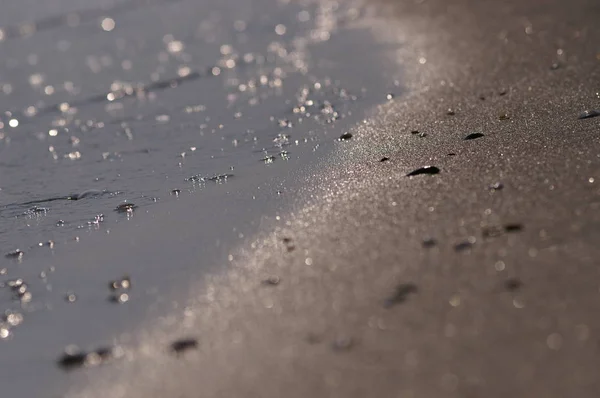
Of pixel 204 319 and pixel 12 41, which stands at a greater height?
pixel 204 319

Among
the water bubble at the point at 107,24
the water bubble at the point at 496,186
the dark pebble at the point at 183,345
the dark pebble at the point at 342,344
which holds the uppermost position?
the dark pebble at the point at 342,344

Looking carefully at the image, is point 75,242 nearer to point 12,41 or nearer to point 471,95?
point 471,95

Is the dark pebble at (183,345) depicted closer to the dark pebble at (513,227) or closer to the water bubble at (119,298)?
the water bubble at (119,298)

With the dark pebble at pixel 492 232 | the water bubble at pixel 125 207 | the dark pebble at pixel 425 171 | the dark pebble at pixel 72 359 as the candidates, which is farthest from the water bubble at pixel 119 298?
the dark pebble at pixel 425 171

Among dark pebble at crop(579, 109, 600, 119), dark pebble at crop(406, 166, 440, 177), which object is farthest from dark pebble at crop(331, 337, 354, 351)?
dark pebble at crop(579, 109, 600, 119)

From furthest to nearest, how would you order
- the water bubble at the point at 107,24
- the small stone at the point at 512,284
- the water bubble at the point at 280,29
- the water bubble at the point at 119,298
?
the water bubble at the point at 107,24 → the water bubble at the point at 280,29 → the water bubble at the point at 119,298 → the small stone at the point at 512,284

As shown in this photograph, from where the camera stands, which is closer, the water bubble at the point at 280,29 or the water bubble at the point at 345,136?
the water bubble at the point at 345,136

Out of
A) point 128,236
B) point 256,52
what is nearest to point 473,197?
point 128,236
